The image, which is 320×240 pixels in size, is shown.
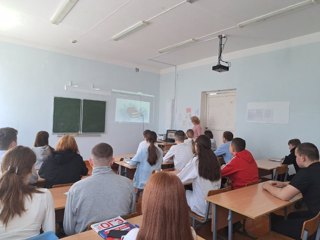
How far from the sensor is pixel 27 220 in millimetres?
1386

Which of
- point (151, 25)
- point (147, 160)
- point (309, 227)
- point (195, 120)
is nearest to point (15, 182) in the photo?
point (309, 227)

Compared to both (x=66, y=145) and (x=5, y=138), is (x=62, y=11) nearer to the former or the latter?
(x=5, y=138)

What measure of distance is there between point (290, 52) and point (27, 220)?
17.1 ft

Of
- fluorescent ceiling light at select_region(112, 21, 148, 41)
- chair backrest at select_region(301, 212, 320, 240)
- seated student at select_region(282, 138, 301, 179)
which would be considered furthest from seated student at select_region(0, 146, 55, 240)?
seated student at select_region(282, 138, 301, 179)

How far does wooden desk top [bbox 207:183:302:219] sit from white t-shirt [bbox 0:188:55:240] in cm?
141

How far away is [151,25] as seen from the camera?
4.35 meters

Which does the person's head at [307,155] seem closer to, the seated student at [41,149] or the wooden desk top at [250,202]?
the wooden desk top at [250,202]

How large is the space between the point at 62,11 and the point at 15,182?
131 inches

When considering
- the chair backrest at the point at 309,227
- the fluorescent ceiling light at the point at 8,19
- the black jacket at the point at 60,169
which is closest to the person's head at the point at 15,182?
the black jacket at the point at 60,169

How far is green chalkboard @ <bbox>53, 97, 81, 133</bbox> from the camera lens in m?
6.05

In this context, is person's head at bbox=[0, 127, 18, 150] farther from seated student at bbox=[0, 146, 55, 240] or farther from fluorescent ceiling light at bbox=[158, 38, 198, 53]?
fluorescent ceiling light at bbox=[158, 38, 198, 53]

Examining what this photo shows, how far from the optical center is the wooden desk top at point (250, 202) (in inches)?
79.6

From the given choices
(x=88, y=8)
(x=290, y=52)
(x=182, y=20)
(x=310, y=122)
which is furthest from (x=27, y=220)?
(x=290, y=52)

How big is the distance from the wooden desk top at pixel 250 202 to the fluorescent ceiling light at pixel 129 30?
3179 millimetres
